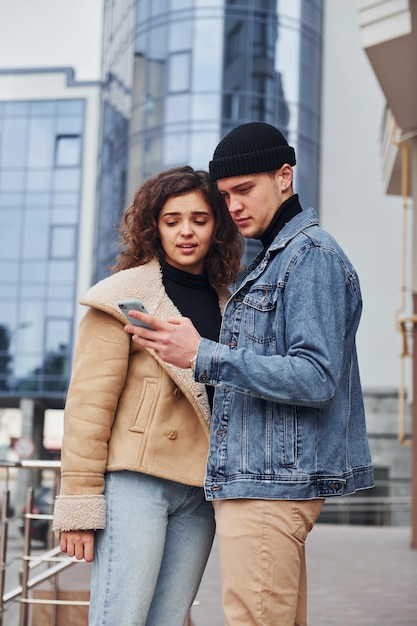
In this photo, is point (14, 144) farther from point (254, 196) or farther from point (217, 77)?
point (254, 196)

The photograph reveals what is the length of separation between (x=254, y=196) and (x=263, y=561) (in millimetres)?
949

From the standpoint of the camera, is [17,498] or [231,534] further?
[17,498]

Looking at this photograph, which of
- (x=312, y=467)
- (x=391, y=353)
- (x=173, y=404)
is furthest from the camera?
(x=391, y=353)

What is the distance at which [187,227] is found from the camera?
3.00 meters

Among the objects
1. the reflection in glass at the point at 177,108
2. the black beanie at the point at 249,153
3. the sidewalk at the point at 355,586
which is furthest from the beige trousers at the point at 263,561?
the reflection in glass at the point at 177,108

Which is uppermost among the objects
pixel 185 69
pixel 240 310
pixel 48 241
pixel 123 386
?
pixel 185 69

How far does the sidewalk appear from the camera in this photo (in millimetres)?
6668

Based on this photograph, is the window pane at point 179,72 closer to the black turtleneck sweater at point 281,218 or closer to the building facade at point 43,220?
the building facade at point 43,220

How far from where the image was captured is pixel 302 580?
105 inches

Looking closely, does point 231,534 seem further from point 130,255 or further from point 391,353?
point 391,353

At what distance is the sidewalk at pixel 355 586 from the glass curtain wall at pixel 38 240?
82.6 feet

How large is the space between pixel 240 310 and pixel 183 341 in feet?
0.74

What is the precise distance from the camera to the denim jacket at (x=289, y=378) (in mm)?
2389

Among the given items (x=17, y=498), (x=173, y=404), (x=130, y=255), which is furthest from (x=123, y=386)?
(x=17, y=498)
